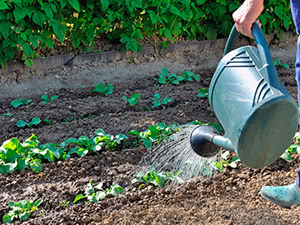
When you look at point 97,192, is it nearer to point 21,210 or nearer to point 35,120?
point 21,210

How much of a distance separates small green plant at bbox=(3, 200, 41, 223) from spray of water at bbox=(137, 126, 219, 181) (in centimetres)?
72

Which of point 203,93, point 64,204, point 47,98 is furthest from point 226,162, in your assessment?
point 47,98

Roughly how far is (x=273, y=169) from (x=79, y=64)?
2714 mm

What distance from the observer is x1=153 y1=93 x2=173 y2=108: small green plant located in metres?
4.21

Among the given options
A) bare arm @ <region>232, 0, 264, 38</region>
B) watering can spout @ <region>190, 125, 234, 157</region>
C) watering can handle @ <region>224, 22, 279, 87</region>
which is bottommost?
watering can spout @ <region>190, 125, 234, 157</region>

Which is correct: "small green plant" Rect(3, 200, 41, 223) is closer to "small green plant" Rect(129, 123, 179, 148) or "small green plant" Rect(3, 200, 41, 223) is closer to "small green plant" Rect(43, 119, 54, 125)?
"small green plant" Rect(129, 123, 179, 148)

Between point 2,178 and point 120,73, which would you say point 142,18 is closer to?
point 120,73

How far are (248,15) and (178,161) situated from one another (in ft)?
3.96

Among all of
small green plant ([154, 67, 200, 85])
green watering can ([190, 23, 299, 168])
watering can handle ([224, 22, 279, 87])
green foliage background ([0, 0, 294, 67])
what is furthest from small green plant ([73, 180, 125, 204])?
green foliage background ([0, 0, 294, 67])

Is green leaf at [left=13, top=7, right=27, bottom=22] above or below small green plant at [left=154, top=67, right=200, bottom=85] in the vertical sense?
above

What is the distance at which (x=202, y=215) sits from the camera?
8.40 feet

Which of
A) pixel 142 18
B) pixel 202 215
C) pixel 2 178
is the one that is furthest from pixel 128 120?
pixel 142 18

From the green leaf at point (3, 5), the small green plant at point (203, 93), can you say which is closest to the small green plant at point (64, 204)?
the small green plant at point (203, 93)

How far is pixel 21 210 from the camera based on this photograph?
8.60 ft
